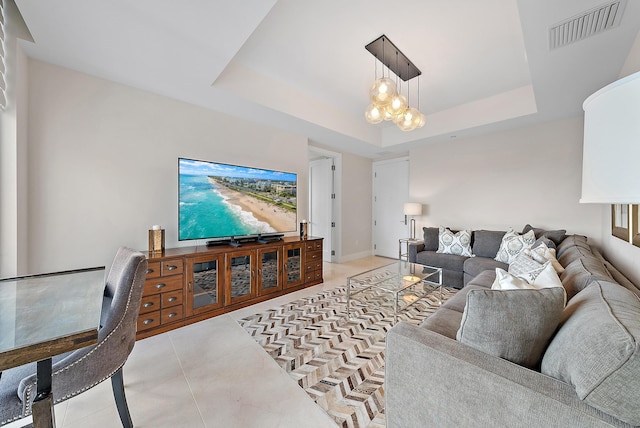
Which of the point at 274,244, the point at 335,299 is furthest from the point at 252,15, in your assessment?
the point at 335,299

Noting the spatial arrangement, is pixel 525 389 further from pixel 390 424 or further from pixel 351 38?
pixel 351 38

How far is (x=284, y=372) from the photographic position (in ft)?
5.65

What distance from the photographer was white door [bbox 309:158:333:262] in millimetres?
A: 5199

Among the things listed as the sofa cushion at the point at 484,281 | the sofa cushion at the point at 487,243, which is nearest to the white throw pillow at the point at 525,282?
the sofa cushion at the point at 484,281

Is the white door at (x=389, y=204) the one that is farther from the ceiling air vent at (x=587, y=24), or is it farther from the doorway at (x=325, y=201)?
the ceiling air vent at (x=587, y=24)

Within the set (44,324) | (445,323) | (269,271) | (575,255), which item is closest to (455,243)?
(575,255)

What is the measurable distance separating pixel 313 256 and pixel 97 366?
265 cm

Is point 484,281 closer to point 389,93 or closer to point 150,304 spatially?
point 389,93

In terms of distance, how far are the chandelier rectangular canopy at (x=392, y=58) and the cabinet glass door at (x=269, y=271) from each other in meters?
2.49

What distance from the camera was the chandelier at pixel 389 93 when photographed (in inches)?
87.1

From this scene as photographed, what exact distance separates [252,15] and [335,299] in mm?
2884

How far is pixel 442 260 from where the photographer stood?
3.57 m

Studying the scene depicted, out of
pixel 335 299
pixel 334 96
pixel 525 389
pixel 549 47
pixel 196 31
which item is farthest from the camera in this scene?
pixel 334 96

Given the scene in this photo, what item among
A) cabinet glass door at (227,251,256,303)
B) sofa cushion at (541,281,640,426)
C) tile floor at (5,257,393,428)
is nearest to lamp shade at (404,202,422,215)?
cabinet glass door at (227,251,256,303)
